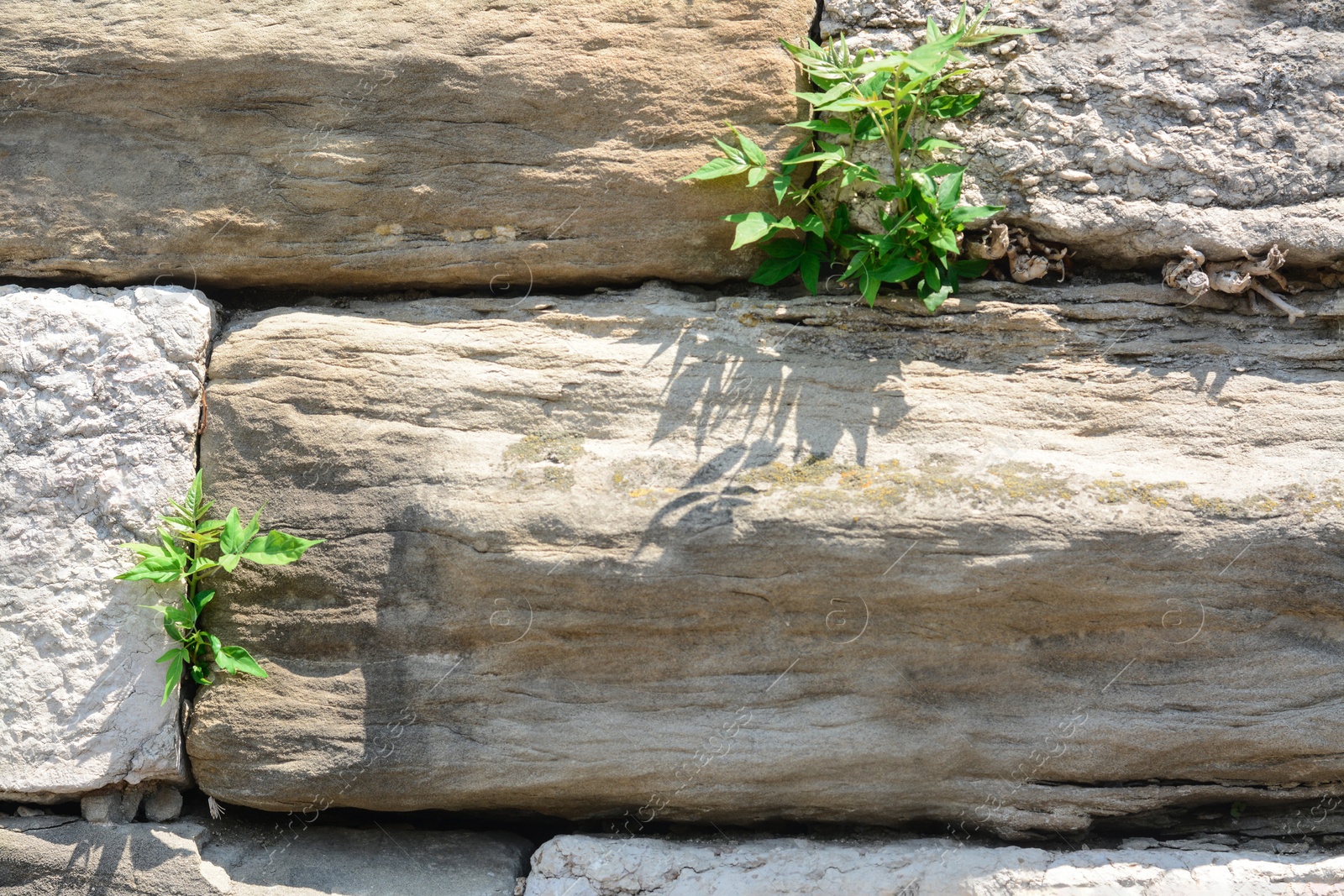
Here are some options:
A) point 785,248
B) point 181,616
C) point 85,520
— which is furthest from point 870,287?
point 85,520

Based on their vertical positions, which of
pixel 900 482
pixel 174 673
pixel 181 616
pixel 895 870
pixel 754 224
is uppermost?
pixel 754 224

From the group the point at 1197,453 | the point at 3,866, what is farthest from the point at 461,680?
the point at 1197,453

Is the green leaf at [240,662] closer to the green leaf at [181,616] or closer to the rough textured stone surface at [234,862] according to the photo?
the green leaf at [181,616]

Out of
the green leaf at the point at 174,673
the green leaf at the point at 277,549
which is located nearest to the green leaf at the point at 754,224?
the green leaf at the point at 277,549

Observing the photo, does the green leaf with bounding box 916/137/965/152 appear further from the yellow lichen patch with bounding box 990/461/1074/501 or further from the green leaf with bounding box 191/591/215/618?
the green leaf with bounding box 191/591/215/618

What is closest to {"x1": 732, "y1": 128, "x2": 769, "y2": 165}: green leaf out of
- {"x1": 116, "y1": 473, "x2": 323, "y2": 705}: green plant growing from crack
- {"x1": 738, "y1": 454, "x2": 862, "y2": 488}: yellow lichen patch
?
{"x1": 738, "y1": 454, "x2": 862, "y2": 488}: yellow lichen patch

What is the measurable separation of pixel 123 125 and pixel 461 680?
213 centimetres

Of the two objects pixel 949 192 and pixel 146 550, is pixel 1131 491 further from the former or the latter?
pixel 146 550

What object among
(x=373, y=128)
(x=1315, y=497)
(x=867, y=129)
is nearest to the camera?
(x=1315, y=497)

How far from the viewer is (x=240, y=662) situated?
2.79 meters

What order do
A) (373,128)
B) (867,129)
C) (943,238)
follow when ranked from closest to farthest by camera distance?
(943,238) < (867,129) < (373,128)

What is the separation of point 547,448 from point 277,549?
0.85 metres

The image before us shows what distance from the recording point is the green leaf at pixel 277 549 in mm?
2756

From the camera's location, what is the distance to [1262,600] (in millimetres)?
2754
